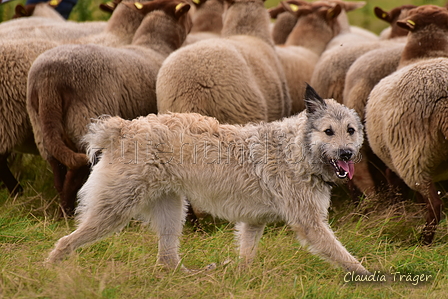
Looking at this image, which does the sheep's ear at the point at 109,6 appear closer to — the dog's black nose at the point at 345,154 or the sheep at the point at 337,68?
the sheep at the point at 337,68

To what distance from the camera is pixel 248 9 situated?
7.90m

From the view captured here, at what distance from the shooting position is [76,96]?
19.1 feet

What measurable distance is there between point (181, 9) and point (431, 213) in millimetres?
3736

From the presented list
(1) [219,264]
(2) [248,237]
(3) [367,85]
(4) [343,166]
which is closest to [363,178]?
(3) [367,85]

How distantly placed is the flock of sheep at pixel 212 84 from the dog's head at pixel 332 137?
119cm

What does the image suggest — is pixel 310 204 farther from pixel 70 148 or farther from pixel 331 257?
pixel 70 148

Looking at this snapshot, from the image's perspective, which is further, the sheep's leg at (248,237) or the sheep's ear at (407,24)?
the sheep's ear at (407,24)

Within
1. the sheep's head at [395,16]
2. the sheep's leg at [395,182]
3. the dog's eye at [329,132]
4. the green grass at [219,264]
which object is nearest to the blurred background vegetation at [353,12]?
the sheep's head at [395,16]

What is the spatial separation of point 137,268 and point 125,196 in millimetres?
480

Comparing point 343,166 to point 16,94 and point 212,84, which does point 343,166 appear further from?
point 16,94

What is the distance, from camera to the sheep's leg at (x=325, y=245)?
4.13 meters

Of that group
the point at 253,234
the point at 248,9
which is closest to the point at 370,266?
the point at 253,234

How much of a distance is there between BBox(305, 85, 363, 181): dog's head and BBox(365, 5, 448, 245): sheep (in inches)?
43.4

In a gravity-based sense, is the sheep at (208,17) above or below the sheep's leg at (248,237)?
above
